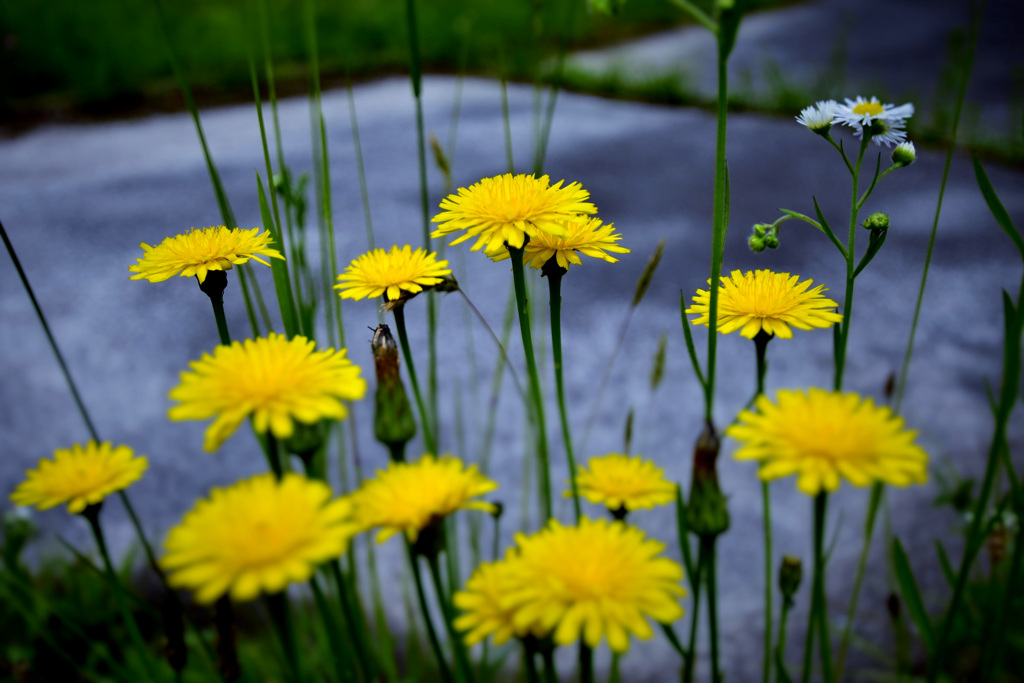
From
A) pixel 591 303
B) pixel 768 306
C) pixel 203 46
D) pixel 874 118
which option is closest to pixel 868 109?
pixel 874 118

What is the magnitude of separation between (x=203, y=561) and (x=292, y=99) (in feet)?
6.45

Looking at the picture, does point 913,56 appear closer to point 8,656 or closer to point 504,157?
point 504,157

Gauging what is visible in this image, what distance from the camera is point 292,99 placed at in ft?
6.34

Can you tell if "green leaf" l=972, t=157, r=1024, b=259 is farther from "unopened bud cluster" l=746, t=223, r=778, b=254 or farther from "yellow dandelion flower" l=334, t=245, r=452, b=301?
"yellow dandelion flower" l=334, t=245, r=452, b=301

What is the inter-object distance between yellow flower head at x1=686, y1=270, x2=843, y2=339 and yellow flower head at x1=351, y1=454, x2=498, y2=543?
14 cm

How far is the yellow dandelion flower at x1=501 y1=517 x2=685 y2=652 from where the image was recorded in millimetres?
221

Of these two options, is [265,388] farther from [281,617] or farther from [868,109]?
[868,109]

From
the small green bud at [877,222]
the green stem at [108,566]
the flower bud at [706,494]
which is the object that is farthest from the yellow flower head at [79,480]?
the small green bud at [877,222]

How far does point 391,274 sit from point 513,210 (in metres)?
0.07

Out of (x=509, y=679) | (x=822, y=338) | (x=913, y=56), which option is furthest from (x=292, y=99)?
(x=913, y=56)

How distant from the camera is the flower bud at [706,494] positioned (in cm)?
29

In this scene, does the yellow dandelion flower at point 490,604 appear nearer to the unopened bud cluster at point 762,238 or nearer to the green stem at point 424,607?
the green stem at point 424,607

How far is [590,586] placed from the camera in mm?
229

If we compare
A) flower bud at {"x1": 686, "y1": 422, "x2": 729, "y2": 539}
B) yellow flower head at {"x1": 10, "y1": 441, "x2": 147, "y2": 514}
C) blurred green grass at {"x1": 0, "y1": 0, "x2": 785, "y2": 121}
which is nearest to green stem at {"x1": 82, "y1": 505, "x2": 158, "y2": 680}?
yellow flower head at {"x1": 10, "y1": 441, "x2": 147, "y2": 514}
